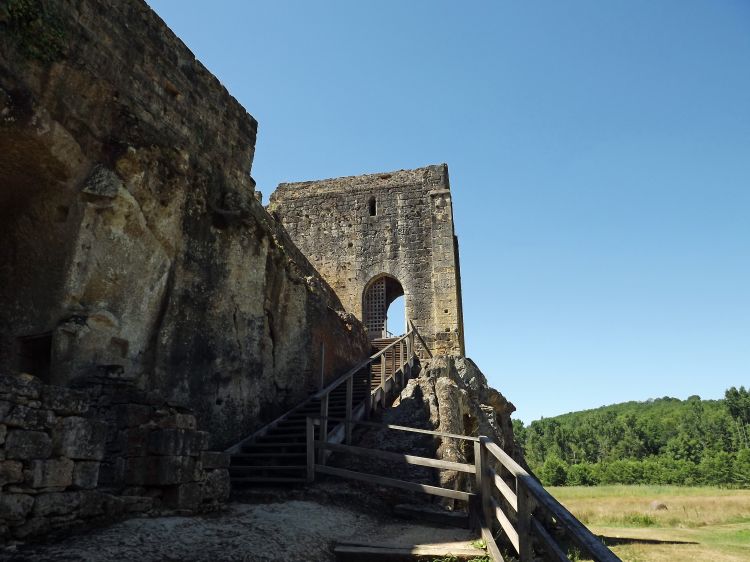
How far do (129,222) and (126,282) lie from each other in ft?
2.49

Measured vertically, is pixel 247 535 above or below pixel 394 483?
below

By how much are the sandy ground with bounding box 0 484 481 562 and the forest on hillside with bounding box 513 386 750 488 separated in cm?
4321

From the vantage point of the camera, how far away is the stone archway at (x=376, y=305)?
19.6 m

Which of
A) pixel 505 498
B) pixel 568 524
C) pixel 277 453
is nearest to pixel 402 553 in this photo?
pixel 505 498

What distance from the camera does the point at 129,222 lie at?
6871 millimetres

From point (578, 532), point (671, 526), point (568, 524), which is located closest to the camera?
point (578, 532)

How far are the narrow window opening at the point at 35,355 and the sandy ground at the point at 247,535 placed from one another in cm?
264

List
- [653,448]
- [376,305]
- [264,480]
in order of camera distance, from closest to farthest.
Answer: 1. [264,480]
2. [376,305]
3. [653,448]

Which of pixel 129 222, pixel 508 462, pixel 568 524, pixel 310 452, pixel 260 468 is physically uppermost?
pixel 129 222

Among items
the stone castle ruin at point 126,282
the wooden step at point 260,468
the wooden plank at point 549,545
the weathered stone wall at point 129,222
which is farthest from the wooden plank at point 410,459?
the weathered stone wall at point 129,222

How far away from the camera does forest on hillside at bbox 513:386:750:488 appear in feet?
154

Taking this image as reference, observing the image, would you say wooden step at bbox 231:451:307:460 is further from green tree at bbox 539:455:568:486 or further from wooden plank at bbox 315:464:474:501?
green tree at bbox 539:455:568:486

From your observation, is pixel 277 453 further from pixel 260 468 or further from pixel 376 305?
pixel 376 305

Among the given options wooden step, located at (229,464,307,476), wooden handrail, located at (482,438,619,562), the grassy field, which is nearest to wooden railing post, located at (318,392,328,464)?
wooden step, located at (229,464,307,476)
